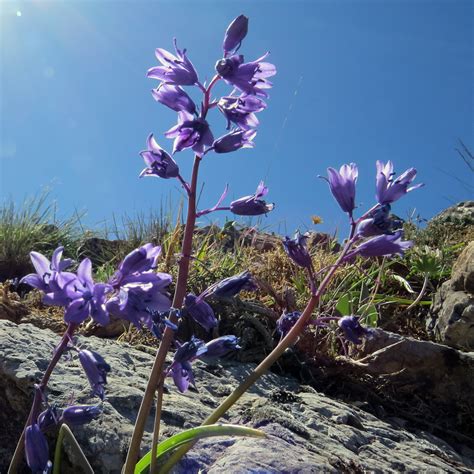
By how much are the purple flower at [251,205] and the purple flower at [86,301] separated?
0.42m

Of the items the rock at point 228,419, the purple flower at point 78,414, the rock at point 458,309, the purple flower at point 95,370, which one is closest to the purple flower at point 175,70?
the purple flower at point 95,370

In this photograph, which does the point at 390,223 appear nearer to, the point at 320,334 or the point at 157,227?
the point at 320,334

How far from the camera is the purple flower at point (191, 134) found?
1461 mm

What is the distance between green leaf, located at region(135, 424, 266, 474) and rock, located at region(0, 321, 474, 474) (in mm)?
166

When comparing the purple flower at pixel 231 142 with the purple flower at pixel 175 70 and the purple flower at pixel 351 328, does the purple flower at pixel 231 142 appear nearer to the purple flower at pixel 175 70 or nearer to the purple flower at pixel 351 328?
the purple flower at pixel 175 70

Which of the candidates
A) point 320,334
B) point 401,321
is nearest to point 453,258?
point 401,321

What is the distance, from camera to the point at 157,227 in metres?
7.42

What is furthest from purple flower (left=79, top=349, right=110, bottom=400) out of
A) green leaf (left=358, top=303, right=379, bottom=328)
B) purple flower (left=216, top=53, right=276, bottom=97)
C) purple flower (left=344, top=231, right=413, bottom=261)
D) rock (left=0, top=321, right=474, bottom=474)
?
green leaf (left=358, top=303, right=379, bottom=328)

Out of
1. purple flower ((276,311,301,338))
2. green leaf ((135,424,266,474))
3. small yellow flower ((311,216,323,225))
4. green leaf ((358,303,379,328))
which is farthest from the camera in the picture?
small yellow flower ((311,216,323,225))

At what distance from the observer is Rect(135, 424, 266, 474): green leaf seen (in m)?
1.35

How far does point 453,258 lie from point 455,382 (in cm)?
272

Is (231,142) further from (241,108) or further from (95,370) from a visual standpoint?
(95,370)

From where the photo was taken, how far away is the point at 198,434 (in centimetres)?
136

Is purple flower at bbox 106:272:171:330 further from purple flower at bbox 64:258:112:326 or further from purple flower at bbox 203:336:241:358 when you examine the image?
purple flower at bbox 203:336:241:358
